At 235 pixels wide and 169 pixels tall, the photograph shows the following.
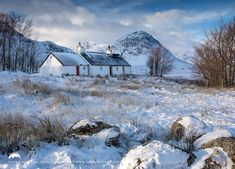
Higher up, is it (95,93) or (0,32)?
(0,32)

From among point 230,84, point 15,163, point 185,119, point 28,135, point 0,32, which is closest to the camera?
point 15,163

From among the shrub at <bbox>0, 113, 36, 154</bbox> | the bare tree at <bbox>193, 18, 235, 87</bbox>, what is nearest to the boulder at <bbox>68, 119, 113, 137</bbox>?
the shrub at <bbox>0, 113, 36, 154</bbox>

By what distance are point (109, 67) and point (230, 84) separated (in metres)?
34.6

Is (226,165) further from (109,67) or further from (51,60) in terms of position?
(109,67)

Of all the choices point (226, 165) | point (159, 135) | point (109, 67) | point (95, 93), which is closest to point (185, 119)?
point (159, 135)

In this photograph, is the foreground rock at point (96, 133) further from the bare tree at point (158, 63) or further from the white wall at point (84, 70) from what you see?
the bare tree at point (158, 63)

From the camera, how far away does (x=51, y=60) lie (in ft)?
191

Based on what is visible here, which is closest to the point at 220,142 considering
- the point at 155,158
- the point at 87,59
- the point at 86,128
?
the point at 155,158

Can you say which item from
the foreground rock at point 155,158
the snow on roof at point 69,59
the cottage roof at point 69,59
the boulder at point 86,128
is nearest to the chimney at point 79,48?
the snow on roof at point 69,59

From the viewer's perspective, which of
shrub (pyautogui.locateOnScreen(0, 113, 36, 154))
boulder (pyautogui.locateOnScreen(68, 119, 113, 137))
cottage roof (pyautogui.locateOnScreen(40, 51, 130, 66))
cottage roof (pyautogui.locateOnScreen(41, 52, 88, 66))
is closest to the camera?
shrub (pyautogui.locateOnScreen(0, 113, 36, 154))

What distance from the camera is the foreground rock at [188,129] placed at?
600 centimetres

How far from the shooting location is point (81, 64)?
192ft

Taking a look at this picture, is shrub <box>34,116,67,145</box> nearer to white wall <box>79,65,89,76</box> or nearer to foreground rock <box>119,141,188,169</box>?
foreground rock <box>119,141,188,169</box>

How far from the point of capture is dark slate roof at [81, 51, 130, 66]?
61.3 meters
